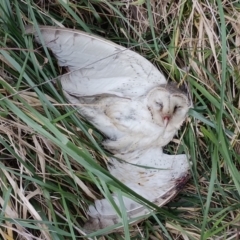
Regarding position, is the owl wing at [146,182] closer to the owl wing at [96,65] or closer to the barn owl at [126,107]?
the barn owl at [126,107]

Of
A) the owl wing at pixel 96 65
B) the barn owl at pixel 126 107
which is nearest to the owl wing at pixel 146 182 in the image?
the barn owl at pixel 126 107

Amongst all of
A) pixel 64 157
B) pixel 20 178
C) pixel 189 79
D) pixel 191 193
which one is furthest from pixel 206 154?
pixel 20 178

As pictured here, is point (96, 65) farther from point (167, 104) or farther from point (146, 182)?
point (146, 182)

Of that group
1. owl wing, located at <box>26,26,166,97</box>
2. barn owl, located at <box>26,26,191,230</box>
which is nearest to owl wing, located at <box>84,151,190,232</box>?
barn owl, located at <box>26,26,191,230</box>

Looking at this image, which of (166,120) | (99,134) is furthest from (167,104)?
(99,134)

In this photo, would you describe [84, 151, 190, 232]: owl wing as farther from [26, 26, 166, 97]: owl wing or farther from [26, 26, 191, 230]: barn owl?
[26, 26, 166, 97]: owl wing

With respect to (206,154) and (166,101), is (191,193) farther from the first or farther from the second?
(166,101)
